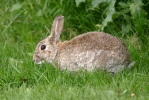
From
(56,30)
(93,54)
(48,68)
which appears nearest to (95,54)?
(93,54)

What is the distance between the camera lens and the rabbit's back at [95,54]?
6129mm

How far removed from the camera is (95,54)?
20.2ft

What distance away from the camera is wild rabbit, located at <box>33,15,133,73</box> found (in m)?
6.13

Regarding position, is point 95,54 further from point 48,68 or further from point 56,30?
point 56,30

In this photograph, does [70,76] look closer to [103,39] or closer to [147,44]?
[103,39]

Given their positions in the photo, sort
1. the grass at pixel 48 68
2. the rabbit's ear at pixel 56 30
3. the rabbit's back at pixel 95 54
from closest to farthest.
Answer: the grass at pixel 48 68
the rabbit's back at pixel 95 54
the rabbit's ear at pixel 56 30

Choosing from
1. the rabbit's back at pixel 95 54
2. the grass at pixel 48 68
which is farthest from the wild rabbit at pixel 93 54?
the grass at pixel 48 68

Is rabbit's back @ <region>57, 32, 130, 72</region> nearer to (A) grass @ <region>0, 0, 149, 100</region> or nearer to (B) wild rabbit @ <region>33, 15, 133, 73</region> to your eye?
(B) wild rabbit @ <region>33, 15, 133, 73</region>

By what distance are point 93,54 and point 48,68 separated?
0.63 meters

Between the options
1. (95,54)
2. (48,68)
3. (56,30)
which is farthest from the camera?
(56,30)

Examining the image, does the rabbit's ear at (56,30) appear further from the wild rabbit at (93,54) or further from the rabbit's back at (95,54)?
the rabbit's back at (95,54)

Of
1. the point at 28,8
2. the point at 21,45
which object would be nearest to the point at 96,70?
the point at 21,45

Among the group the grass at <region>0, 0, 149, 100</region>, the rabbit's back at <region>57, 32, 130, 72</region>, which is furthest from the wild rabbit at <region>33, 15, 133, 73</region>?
the grass at <region>0, 0, 149, 100</region>

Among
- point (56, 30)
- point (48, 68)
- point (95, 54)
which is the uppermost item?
point (56, 30)
